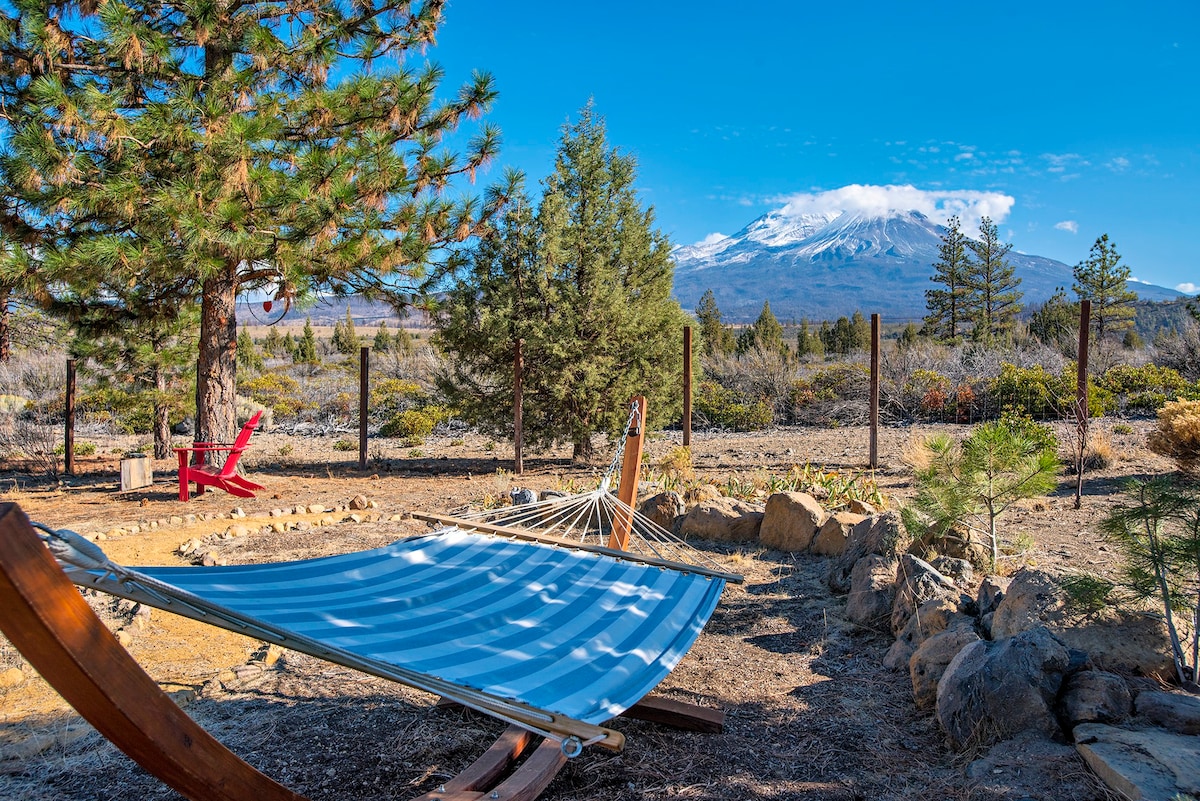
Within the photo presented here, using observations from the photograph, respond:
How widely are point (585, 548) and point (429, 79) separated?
5.54 meters

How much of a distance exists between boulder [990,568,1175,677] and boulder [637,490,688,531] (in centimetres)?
285

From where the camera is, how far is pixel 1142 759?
173 cm

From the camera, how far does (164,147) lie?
6129 millimetres

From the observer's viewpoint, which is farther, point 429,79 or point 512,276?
point 512,276

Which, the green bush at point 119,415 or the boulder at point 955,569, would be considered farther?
the green bush at point 119,415

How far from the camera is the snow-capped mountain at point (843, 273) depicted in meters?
119

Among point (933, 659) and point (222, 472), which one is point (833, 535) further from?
point (222, 472)

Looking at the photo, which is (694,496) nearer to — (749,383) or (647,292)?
(647,292)

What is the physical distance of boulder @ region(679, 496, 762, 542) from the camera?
16.5 feet

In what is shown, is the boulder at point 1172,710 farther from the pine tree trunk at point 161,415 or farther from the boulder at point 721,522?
the pine tree trunk at point 161,415

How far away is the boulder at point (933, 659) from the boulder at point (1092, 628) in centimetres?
17

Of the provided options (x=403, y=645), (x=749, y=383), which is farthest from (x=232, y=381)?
(x=749, y=383)

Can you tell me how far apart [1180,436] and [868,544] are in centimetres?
380

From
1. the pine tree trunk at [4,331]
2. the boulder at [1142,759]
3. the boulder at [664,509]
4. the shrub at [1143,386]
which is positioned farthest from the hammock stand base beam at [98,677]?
the shrub at [1143,386]
